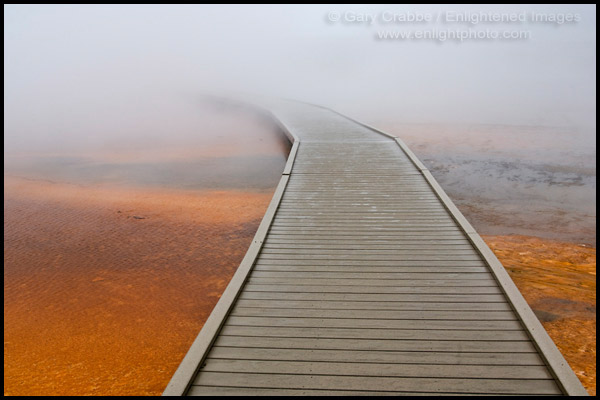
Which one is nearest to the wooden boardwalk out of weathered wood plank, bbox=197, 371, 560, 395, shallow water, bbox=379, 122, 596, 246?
weathered wood plank, bbox=197, 371, 560, 395

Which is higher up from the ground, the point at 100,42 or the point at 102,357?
the point at 100,42

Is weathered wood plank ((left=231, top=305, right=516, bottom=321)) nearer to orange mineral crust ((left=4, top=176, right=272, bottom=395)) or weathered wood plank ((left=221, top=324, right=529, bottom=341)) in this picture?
weathered wood plank ((left=221, top=324, right=529, bottom=341))

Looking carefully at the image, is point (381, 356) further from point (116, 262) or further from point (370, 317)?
point (116, 262)

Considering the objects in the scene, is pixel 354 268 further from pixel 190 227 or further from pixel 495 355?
pixel 190 227

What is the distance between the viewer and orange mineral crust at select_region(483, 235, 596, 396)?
4550 mm

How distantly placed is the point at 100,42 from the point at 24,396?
3687 inches

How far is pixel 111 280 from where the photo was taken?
6.38 m

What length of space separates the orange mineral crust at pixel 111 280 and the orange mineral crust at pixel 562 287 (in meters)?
4.08

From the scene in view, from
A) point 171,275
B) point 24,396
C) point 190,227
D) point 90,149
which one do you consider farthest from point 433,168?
point 90,149

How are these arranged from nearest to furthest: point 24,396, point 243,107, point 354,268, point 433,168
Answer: point 24,396 < point 354,268 < point 433,168 < point 243,107

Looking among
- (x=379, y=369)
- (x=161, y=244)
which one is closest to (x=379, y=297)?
(x=379, y=369)

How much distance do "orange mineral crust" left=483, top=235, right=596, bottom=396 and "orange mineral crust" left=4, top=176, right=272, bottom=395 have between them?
4.08 m

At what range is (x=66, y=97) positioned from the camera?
44250 millimetres

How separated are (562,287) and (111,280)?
628cm
